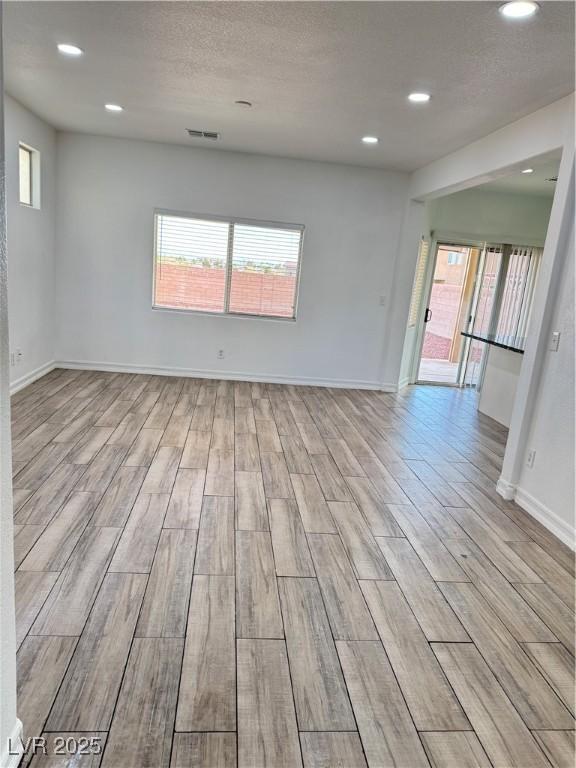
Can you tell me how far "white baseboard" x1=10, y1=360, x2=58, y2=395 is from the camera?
5.03 metres

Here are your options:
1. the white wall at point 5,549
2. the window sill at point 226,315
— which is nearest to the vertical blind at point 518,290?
the window sill at point 226,315

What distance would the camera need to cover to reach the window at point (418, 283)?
21.3ft

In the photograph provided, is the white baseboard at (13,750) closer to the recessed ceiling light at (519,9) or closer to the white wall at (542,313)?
the white wall at (542,313)

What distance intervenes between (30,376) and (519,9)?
205 inches

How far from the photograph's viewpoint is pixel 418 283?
6707 millimetres

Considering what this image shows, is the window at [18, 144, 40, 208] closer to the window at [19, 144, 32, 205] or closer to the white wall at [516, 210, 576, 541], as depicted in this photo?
the window at [19, 144, 32, 205]

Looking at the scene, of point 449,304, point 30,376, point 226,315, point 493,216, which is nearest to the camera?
point 30,376

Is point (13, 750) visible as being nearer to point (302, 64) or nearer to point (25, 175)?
point (302, 64)

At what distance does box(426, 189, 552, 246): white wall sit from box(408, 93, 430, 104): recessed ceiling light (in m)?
3.45

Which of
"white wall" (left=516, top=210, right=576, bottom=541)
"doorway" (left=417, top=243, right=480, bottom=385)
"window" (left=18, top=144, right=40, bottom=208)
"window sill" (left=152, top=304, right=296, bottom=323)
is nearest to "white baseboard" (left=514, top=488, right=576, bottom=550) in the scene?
"white wall" (left=516, top=210, right=576, bottom=541)

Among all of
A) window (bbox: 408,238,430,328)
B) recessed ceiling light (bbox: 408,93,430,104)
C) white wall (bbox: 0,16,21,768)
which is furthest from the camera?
window (bbox: 408,238,430,328)

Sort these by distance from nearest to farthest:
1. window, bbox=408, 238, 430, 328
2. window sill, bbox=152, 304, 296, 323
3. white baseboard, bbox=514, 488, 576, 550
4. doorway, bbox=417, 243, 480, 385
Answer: white baseboard, bbox=514, 488, 576, 550, window sill, bbox=152, 304, 296, 323, window, bbox=408, 238, 430, 328, doorway, bbox=417, 243, 480, 385

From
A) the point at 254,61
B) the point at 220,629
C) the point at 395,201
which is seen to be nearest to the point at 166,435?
the point at 220,629

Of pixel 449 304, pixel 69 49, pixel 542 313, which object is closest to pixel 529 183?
pixel 449 304
